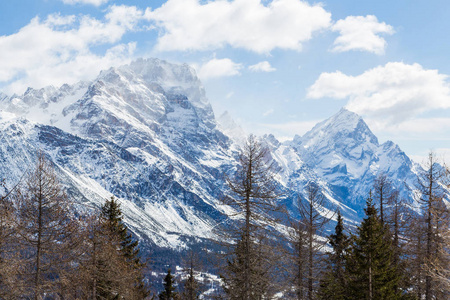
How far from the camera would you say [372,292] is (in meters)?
26.7

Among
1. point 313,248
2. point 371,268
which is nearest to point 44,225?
point 313,248

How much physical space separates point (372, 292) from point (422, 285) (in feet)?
19.7

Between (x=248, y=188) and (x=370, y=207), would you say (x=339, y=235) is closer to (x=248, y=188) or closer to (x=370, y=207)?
(x=370, y=207)

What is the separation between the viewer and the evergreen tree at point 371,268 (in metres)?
26.4

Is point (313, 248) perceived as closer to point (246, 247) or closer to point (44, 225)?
point (246, 247)

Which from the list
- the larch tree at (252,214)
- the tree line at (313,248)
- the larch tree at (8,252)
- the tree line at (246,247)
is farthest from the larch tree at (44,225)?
the larch tree at (252,214)

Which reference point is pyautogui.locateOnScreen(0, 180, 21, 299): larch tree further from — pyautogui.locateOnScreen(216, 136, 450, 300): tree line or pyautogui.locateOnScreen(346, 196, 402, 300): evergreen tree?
pyautogui.locateOnScreen(346, 196, 402, 300): evergreen tree

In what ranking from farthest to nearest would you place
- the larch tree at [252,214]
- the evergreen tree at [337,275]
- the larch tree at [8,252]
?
the evergreen tree at [337,275] < the larch tree at [252,214] < the larch tree at [8,252]

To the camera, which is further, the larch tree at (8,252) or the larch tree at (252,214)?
the larch tree at (252,214)

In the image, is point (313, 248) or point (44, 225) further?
point (313, 248)

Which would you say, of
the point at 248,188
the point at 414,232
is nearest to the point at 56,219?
the point at 248,188

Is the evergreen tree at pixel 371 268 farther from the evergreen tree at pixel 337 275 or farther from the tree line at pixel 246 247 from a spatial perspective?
the evergreen tree at pixel 337 275

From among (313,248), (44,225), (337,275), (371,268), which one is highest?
(44,225)

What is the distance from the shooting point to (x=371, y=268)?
26531 millimetres
